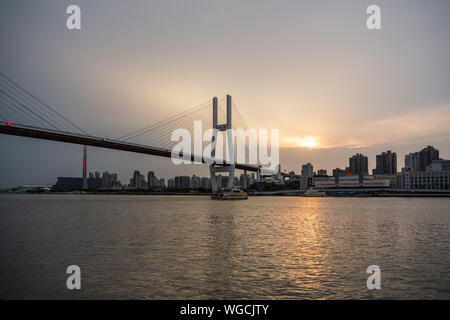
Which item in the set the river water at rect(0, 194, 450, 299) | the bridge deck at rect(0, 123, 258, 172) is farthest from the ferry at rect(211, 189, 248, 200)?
the river water at rect(0, 194, 450, 299)

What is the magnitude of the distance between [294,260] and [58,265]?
786cm

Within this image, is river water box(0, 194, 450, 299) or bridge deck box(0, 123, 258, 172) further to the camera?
bridge deck box(0, 123, 258, 172)

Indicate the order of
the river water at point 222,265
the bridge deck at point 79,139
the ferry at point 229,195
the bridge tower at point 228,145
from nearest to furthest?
the river water at point 222,265, the bridge deck at point 79,139, the bridge tower at point 228,145, the ferry at point 229,195

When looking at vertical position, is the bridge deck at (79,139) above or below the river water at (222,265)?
above

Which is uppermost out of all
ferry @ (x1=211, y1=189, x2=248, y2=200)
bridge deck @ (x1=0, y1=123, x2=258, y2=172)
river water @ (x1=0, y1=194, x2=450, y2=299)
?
bridge deck @ (x1=0, y1=123, x2=258, y2=172)

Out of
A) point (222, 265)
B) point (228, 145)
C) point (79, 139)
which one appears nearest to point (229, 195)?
point (228, 145)

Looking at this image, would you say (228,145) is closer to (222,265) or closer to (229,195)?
(229,195)

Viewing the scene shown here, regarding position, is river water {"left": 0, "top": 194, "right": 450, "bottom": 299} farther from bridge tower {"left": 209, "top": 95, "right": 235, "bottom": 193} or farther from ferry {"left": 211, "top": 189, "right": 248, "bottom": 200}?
ferry {"left": 211, "top": 189, "right": 248, "bottom": 200}

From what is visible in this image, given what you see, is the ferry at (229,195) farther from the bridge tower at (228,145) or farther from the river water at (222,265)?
the river water at (222,265)

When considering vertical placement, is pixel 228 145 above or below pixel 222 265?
above

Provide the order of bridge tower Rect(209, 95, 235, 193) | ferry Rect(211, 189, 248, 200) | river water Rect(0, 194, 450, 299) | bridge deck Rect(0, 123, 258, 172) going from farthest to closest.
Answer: ferry Rect(211, 189, 248, 200) < bridge tower Rect(209, 95, 235, 193) < bridge deck Rect(0, 123, 258, 172) < river water Rect(0, 194, 450, 299)

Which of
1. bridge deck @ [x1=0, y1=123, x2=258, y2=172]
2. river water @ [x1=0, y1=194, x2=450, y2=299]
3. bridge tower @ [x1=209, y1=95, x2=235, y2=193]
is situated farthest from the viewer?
bridge tower @ [x1=209, y1=95, x2=235, y2=193]

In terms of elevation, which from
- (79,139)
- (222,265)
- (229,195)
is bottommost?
(229,195)

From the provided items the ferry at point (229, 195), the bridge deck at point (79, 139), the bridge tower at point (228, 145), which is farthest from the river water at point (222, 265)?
the ferry at point (229, 195)
